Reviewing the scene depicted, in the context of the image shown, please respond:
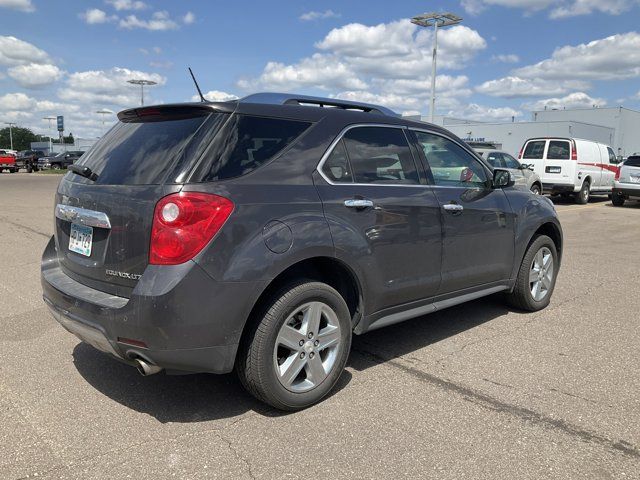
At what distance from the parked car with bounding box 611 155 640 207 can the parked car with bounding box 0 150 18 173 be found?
4431 centimetres

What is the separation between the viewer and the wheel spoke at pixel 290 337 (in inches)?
126

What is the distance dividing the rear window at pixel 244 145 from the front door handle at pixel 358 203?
53 centimetres

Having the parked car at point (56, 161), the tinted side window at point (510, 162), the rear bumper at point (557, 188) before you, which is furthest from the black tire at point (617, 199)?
the parked car at point (56, 161)

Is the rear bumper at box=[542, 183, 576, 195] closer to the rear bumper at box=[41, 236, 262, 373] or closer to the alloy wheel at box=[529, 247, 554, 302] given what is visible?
the alloy wheel at box=[529, 247, 554, 302]

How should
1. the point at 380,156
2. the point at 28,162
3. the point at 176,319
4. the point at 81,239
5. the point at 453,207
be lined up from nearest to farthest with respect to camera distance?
the point at 176,319 < the point at 81,239 < the point at 380,156 < the point at 453,207 < the point at 28,162

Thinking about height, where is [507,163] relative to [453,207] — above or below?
above

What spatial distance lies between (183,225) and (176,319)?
0.49 metres

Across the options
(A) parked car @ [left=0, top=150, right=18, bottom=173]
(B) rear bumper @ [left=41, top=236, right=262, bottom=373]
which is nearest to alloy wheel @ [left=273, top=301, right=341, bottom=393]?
(B) rear bumper @ [left=41, top=236, right=262, bottom=373]

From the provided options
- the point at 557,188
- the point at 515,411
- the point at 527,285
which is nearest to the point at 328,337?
the point at 515,411

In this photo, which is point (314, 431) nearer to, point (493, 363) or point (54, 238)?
point (493, 363)

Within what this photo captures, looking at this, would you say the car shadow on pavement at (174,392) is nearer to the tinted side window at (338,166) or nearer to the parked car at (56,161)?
the tinted side window at (338,166)

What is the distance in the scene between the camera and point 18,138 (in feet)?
459

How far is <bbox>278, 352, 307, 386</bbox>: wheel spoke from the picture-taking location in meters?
3.24

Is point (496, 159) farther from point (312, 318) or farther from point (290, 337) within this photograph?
point (290, 337)
